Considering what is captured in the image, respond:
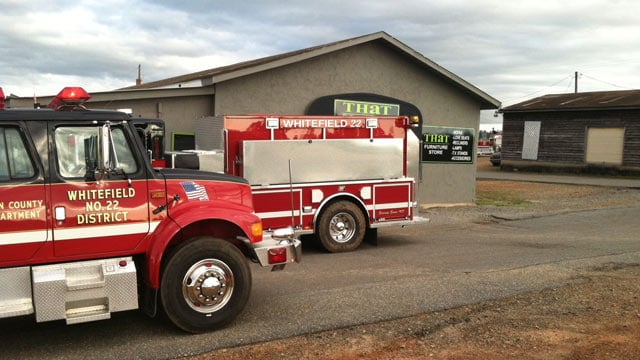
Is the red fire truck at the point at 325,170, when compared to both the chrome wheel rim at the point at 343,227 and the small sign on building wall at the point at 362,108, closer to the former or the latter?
the chrome wheel rim at the point at 343,227

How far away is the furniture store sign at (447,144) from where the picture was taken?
16578 millimetres

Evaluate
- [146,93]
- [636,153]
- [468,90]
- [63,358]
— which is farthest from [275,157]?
[636,153]

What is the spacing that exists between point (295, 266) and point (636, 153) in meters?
27.8

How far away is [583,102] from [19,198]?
34.3 metres

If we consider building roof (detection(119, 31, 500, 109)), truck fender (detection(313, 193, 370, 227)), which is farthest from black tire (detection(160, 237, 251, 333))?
building roof (detection(119, 31, 500, 109))

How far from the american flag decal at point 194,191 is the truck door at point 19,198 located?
1.30 metres

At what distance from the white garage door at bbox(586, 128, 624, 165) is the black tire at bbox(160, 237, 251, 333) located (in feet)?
100

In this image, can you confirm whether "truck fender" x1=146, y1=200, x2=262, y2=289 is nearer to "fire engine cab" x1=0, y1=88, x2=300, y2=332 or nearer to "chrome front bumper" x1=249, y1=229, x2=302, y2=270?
"fire engine cab" x1=0, y1=88, x2=300, y2=332

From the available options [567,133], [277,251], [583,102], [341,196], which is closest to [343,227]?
[341,196]

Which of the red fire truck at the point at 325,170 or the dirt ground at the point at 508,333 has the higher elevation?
the red fire truck at the point at 325,170

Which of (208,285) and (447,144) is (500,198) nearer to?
(447,144)

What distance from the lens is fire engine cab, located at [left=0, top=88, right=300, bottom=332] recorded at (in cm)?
475

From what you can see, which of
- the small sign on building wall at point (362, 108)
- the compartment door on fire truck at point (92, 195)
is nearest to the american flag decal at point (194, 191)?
the compartment door on fire truck at point (92, 195)

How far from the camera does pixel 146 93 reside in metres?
12.0
